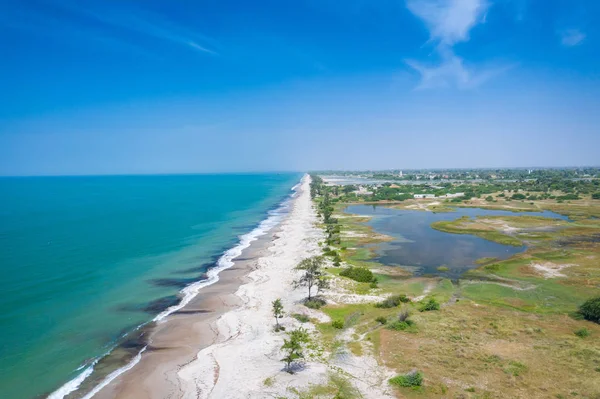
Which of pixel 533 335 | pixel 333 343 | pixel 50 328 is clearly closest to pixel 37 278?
pixel 50 328

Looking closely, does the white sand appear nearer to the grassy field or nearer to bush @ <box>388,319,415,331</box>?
the grassy field

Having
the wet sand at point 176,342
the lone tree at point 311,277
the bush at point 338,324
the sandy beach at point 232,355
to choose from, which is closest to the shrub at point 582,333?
the sandy beach at point 232,355

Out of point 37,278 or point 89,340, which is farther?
point 37,278

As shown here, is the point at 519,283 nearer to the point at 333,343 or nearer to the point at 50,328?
the point at 333,343

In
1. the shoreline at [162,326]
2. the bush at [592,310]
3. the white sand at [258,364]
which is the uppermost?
the bush at [592,310]

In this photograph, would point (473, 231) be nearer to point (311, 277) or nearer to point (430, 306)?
point (430, 306)

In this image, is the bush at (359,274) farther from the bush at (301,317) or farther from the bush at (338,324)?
the bush at (338,324)
